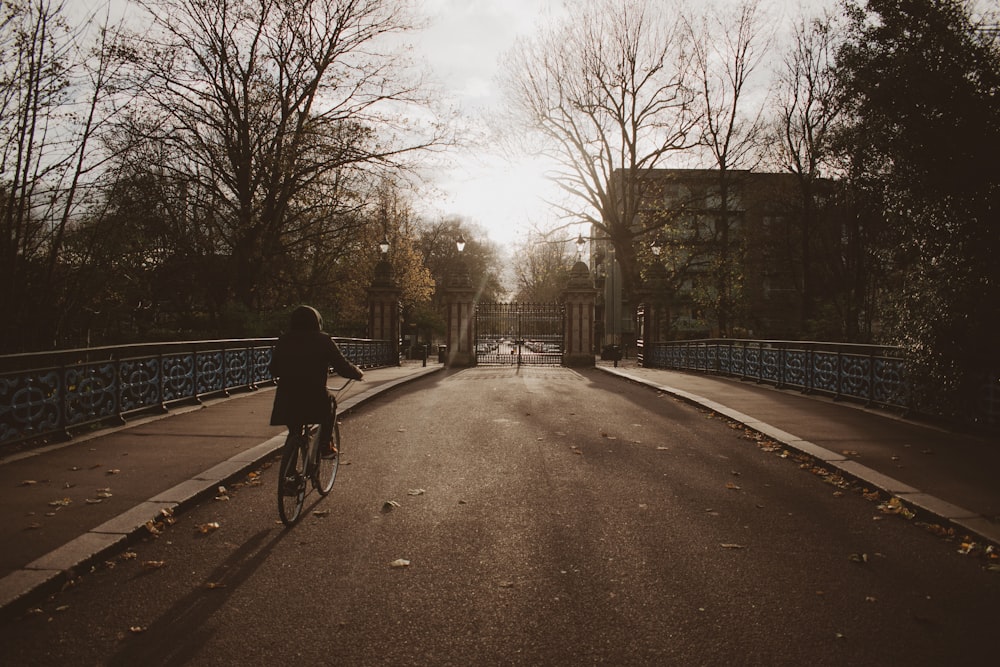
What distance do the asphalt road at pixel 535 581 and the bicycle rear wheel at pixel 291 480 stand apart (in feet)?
0.56

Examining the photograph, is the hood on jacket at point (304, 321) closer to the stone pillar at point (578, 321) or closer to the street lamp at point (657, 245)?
the stone pillar at point (578, 321)

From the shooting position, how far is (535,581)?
4.09m

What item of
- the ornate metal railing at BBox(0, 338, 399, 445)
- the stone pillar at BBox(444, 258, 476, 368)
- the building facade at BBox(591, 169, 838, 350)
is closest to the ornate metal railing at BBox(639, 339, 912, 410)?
the building facade at BBox(591, 169, 838, 350)

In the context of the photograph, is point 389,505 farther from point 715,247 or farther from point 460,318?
point 715,247

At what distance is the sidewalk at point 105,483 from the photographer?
4281mm

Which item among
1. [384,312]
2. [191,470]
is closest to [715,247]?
[384,312]

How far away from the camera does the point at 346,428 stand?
10352mm

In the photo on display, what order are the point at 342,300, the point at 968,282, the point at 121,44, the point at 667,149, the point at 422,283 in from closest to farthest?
the point at 968,282, the point at 121,44, the point at 667,149, the point at 342,300, the point at 422,283

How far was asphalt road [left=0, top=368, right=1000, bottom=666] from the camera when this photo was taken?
10.8 feet

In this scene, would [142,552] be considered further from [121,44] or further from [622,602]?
[121,44]

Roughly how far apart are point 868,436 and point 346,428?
6.92m

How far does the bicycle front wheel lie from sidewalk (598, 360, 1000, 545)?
467 centimetres

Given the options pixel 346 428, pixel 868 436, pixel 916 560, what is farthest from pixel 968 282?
pixel 346 428

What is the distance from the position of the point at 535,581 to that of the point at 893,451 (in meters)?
5.57
